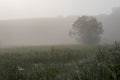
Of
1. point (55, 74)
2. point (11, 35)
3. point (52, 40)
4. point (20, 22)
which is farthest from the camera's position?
point (20, 22)

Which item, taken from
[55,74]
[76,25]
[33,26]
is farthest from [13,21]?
[55,74]

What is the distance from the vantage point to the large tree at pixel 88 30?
64812 mm

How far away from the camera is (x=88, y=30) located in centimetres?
6581

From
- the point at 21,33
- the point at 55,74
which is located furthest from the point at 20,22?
the point at 55,74

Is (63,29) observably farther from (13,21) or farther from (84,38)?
(84,38)

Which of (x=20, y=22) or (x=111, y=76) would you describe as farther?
(x=20, y=22)

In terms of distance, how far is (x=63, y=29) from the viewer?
11981cm

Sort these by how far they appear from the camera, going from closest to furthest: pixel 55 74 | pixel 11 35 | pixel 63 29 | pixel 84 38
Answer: pixel 55 74 → pixel 84 38 → pixel 11 35 → pixel 63 29

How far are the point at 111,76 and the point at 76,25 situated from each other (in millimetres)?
64585

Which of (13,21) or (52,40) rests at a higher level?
(13,21)

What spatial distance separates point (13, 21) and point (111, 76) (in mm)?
129362

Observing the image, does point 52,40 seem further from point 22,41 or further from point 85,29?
point 85,29

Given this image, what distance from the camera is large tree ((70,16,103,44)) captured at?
64812 mm

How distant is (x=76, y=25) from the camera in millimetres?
68562
